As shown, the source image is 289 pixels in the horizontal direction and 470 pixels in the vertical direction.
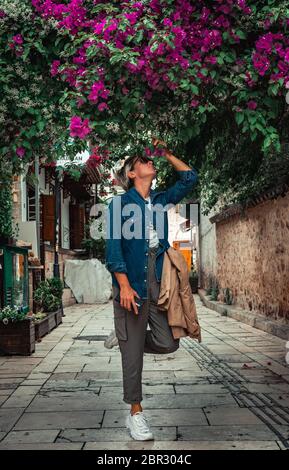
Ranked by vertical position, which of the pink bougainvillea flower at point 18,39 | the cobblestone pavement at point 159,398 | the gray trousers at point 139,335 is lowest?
the cobblestone pavement at point 159,398

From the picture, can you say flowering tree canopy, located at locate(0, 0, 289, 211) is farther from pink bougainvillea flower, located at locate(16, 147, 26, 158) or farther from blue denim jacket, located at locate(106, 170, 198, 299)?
blue denim jacket, located at locate(106, 170, 198, 299)

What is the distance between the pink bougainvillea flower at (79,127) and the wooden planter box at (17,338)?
435cm

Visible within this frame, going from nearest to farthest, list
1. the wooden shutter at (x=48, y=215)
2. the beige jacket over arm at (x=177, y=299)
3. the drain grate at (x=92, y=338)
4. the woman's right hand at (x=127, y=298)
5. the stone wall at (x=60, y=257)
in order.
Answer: the woman's right hand at (x=127, y=298)
the beige jacket over arm at (x=177, y=299)
the drain grate at (x=92, y=338)
the wooden shutter at (x=48, y=215)
the stone wall at (x=60, y=257)

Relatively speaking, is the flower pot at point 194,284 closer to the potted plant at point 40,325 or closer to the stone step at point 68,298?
the stone step at point 68,298

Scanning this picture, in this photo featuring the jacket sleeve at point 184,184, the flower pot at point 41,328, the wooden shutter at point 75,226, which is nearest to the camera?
the jacket sleeve at point 184,184

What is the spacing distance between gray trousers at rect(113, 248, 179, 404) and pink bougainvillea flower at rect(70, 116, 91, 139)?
1.17 m

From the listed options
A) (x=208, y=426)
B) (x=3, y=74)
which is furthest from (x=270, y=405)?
(x=3, y=74)

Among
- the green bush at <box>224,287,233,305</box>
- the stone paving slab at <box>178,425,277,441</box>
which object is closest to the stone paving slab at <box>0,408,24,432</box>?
the stone paving slab at <box>178,425,277,441</box>

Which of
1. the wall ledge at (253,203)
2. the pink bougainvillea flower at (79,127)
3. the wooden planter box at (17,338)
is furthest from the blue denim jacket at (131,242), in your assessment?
the wall ledge at (253,203)

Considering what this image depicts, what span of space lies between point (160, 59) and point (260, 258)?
27.4 feet

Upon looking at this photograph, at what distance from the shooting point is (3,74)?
5.04 meters

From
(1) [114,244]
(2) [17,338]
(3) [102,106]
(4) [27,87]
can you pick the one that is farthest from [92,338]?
(1) [114,244]

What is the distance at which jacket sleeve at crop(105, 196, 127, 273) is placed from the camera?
4.00 m

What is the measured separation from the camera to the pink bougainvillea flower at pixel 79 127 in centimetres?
464
